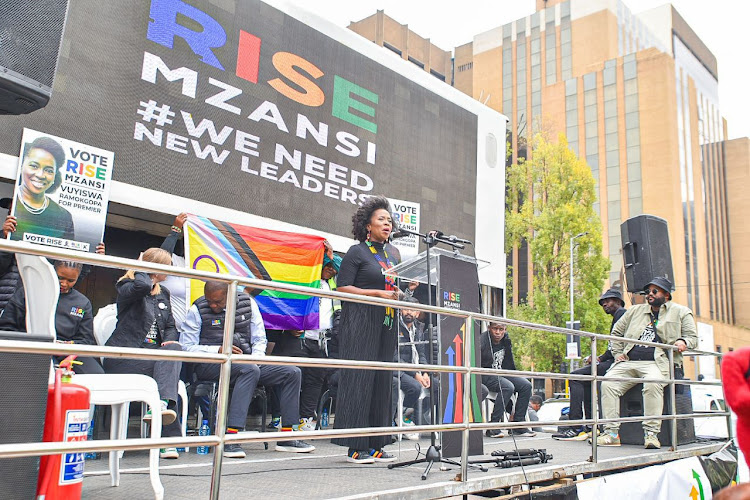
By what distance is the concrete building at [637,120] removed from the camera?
41.1 metres

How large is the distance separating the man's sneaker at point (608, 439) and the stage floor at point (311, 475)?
1.15m

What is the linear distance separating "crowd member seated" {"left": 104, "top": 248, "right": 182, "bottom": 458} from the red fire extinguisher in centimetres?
146

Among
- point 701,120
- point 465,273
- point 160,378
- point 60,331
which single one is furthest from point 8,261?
point 701,120

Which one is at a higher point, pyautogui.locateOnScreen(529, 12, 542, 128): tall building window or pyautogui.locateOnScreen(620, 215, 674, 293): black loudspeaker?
pyautogui.locateOnScreen(529, 12, 542, 128): tall building window

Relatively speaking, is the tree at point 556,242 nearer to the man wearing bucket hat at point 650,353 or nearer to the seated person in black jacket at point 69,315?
the man wearing bucket hat at point 650,353

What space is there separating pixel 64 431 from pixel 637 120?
44878 millimetres

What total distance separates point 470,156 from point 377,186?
2.79 metres

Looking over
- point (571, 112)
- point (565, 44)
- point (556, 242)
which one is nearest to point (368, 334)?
point (556, 242)

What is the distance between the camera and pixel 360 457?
414cm

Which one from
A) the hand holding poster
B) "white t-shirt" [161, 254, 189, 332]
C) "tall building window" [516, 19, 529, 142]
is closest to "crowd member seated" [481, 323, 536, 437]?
the hand holding poster

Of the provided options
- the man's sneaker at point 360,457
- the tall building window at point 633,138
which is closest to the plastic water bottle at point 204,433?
the man's sneaker at point 360,457

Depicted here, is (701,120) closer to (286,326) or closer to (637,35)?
(637,35)

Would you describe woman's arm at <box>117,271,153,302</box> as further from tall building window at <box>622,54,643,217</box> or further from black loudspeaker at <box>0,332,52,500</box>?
tall building window at <box>622,54,643,217</box>

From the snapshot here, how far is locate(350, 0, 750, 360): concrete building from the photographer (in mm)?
41094
